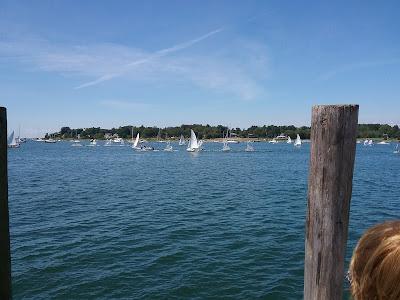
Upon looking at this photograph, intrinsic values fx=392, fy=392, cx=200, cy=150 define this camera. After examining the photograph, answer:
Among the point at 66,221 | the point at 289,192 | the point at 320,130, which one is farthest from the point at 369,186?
the point at 320,130

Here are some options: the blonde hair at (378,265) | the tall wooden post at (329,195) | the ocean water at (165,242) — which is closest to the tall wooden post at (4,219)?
the tall wooden post at (329,195)

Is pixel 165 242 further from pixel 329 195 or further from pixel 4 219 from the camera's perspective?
pixel 329 195

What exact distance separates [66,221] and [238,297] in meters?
14.6

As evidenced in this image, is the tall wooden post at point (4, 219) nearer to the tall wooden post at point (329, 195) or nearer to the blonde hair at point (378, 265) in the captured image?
the tall wooden post at point (329, 195)

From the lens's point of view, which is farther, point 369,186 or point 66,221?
point 369,186

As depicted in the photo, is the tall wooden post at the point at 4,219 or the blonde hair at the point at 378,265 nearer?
the blonde hair at the point at 378,265

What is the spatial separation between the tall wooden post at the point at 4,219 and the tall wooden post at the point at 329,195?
3.26 m

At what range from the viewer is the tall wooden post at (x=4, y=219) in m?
4.09

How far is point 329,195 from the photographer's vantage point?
4105mm

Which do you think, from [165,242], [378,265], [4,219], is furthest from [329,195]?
[165,242]

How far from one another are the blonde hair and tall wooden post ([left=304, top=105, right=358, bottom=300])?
185cm

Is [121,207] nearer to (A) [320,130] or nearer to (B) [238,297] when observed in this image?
(B) [238,297]

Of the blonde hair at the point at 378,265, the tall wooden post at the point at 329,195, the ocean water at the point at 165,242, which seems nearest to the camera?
the blonde hair at the point at 378,265

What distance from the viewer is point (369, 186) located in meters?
41.0
